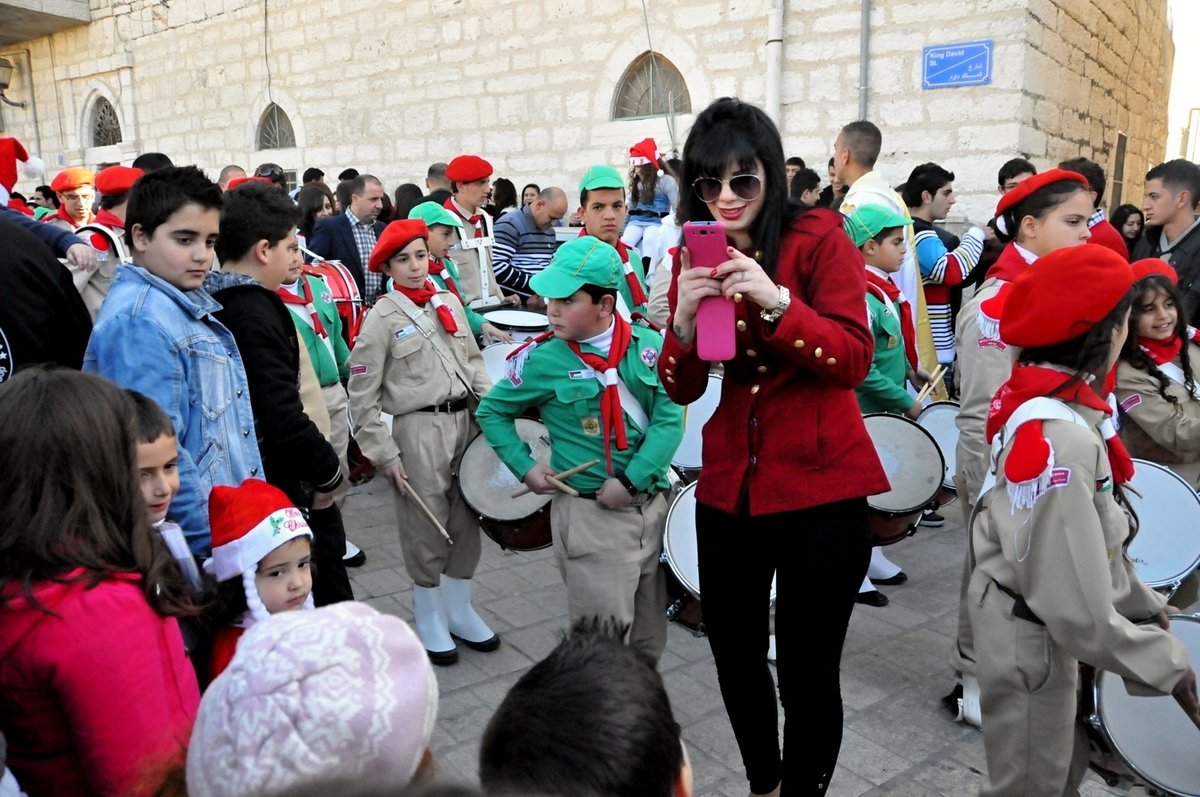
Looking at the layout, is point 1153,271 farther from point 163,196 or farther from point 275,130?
point 275,130

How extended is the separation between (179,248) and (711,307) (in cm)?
149

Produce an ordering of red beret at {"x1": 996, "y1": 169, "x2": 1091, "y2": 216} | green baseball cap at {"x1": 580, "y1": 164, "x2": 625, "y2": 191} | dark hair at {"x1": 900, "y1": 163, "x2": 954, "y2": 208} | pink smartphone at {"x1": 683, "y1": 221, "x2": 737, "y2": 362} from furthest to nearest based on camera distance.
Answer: dark hair at {"x1": 900, "y1": 163, "x2": 954, "y2": 208}
green baseball cap at {"x1": 580, "y1": 164, "x2": 625, "y2": 191}
red beret at {"x1": 996, "y1": 169, "x2": 1091, "y2": 216}
pink smartphone at {"x1": 683, "y1": 221, "x2": 737, "y2": 362}

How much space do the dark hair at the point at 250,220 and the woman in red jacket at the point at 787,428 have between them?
1.50 m

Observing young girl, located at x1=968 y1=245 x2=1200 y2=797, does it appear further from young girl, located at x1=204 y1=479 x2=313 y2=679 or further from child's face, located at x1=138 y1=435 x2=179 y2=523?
child's face, located at x1=138 y1=435 x2=179 y2=523

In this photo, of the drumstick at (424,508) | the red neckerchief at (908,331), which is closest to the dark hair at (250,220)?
the drumstick at (424,508)

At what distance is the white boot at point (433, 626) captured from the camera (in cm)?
381

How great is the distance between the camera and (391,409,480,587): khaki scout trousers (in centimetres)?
382

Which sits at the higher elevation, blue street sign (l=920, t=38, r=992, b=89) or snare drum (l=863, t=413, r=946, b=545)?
blue street sign (l=920, t=38, r=992, b=89)

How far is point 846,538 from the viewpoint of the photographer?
2184 mm

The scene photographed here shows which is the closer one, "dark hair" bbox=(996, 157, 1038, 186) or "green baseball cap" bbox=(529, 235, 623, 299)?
"green baseball cap" bbox=(529, 235, 623, 299)

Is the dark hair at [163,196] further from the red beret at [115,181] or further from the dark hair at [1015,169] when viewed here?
the dark hair at [1015,169]

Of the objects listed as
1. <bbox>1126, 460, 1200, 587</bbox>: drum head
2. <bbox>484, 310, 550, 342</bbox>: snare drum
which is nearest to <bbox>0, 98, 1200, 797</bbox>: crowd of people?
<bbox>1126, 460, 1200, 587</bbox>: drum head

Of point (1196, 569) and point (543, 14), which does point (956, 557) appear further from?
point (543, 14)

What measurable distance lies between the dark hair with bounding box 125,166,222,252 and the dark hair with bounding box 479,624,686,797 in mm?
1801
